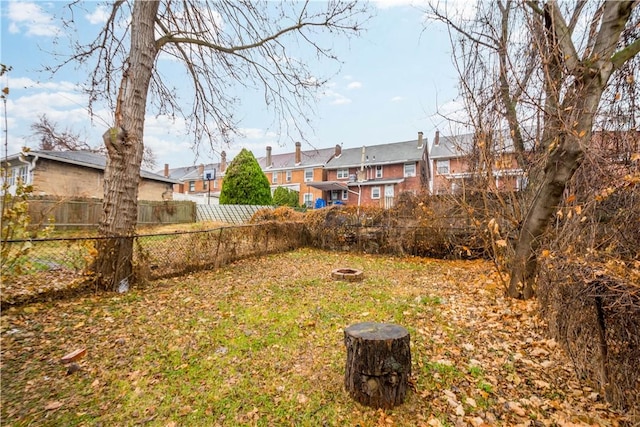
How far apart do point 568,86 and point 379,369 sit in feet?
13.5

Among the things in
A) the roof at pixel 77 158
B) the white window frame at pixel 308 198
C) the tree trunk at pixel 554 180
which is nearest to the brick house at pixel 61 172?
the roof at pixel 77 158

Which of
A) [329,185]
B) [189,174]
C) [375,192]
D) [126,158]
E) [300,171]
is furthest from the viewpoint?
[189,174]

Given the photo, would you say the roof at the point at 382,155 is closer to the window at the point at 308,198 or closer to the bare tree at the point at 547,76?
the window at the point at 308,198

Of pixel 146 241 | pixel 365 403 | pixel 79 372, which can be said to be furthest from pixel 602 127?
pixel 146 241

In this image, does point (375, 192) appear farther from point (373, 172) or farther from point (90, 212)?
point (90, 212)

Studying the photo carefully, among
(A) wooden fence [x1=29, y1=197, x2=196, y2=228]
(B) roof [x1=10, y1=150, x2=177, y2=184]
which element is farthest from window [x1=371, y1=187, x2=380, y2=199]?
(B) roof [x1=10, y1=150, x2=177, y2=184]

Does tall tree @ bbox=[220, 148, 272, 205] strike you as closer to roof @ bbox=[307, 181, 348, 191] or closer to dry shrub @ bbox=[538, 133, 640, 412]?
roof @ bbox=[307, 181, 348, 191]

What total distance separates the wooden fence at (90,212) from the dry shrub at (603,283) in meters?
8.63

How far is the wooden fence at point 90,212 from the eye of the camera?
10242 mm

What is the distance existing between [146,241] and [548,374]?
20.6ft

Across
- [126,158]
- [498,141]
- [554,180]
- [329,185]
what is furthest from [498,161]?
[329,185]

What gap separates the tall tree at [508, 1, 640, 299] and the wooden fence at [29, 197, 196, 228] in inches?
345

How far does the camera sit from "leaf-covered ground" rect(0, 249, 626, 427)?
232cm

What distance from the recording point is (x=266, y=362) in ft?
10.0
